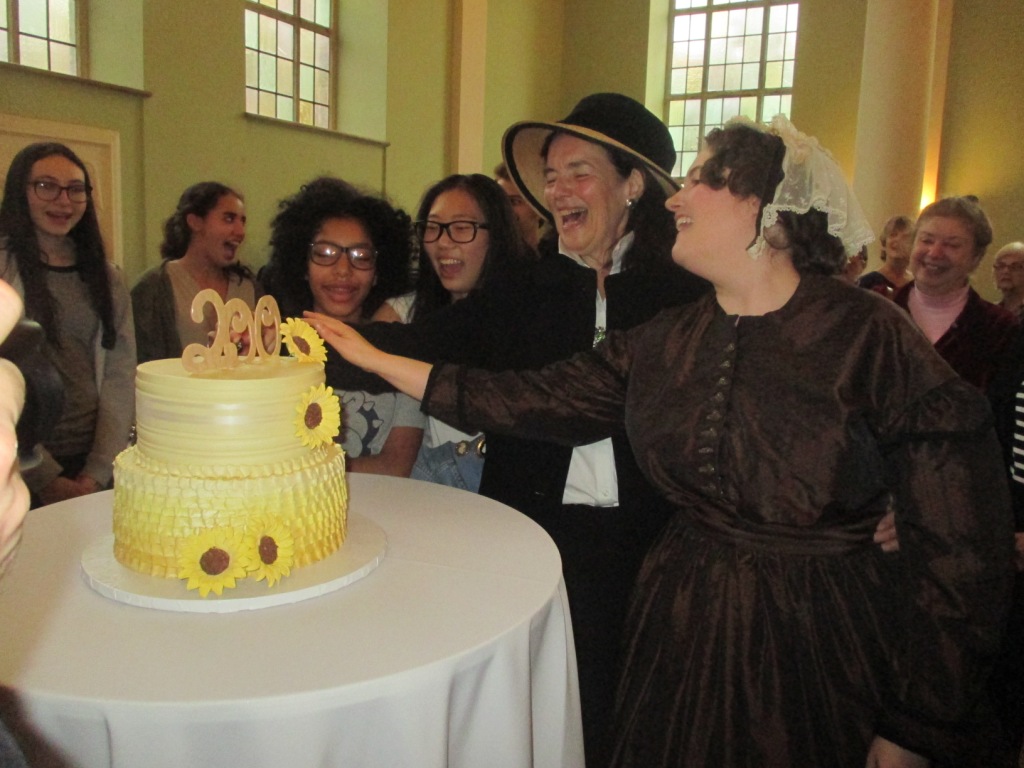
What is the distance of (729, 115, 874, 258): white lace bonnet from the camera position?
5.59 ft

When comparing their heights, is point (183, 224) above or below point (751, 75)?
below

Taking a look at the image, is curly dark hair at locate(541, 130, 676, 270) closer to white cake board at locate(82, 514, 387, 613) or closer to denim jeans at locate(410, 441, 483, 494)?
denim jeans at locate(410, 441, 483, 494)

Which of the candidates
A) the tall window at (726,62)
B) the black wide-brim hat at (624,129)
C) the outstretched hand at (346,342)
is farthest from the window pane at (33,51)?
the tall window at (726,62)

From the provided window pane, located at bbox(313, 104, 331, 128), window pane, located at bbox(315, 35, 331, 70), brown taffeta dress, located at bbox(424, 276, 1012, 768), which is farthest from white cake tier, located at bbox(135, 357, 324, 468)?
window pane, located at bbox(315, 35, 331, 70)

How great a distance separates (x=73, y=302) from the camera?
309 centimetres

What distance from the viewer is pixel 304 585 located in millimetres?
1375

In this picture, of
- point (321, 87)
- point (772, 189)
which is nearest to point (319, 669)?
point (772, 189)

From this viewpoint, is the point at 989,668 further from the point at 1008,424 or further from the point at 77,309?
the point at 77,309

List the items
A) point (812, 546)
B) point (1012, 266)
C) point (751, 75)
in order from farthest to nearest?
point (751, 75) < point (1012, 266) < point (812, 546)

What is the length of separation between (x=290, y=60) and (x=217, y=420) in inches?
361

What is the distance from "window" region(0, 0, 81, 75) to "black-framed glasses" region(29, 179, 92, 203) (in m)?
4.38

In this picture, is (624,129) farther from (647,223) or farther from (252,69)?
(252,69)

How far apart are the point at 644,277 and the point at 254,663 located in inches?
59.2

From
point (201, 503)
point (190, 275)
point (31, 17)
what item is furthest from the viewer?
point (31, 17)
